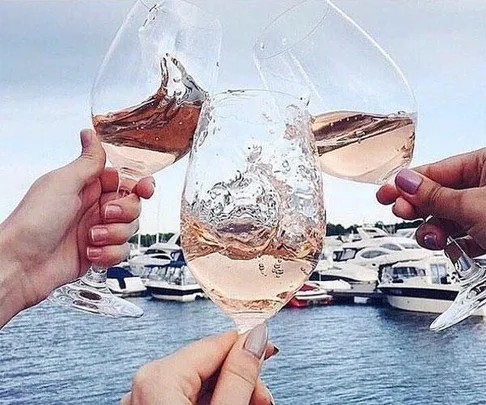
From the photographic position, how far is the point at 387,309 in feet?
34.7

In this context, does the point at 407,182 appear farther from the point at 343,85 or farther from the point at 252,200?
the point at 252,200

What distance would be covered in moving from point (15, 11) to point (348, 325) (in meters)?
5.33

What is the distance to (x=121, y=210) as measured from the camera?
30.1 inches

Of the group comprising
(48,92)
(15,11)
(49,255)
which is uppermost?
(15,11)

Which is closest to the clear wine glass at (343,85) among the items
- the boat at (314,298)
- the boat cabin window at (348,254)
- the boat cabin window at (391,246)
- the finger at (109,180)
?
the finger at (109,180)

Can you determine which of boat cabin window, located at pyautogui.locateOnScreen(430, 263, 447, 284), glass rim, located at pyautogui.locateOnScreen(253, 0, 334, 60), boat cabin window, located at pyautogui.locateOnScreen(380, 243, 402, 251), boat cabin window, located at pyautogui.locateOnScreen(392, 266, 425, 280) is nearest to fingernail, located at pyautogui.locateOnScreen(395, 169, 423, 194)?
glass rim, located at pyautogui.locateOnScreen(253, 0, 334, 60)

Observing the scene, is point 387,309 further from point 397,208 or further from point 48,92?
point 397,208

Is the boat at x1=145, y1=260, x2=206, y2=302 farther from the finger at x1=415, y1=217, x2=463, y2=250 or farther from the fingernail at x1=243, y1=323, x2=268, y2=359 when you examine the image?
the fingernail at x1=243, y1=323, x2=268, y2=359

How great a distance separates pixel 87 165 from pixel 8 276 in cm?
13

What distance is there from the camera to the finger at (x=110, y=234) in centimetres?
77

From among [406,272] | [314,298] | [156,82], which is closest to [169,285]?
[314,298]

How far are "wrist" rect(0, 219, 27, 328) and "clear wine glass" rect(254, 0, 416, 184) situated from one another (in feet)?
0.99

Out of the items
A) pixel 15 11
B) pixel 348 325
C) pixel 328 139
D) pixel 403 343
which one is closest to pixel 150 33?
pixel 328 139

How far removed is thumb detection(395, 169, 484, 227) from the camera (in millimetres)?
630
